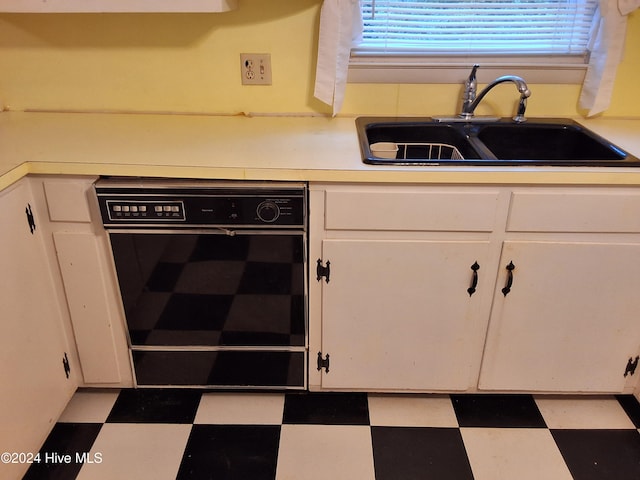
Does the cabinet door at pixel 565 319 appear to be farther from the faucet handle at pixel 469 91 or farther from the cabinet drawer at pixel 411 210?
the faucet handle at pixel 469 91

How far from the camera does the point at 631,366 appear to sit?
1658mm

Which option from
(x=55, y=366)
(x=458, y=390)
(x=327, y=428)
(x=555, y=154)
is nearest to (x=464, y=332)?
(x=458, y=390)

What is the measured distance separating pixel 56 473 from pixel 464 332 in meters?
1.31

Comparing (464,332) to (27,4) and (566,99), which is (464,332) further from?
(27,4)

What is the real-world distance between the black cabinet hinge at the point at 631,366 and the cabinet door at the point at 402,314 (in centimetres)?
49

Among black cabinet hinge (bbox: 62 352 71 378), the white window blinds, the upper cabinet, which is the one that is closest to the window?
the white window blinds

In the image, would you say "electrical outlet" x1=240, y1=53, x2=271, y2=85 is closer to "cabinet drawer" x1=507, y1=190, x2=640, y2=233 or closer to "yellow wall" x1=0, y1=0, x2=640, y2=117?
"yellow wall" x1=0, y1=0, x2=640, y2=117

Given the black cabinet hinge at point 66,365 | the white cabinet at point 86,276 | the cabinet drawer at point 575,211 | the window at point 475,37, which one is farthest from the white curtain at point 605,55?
the black cabinet hinge at point 66,365

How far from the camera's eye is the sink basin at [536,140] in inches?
70.1

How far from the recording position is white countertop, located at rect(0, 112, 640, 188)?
1371 mm

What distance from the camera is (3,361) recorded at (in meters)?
1.32

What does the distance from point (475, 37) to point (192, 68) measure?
1.03 metres

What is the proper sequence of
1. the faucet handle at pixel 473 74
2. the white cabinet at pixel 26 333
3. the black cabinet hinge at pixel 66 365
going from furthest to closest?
the faucet handle at pixel 473 74 < the black cabinet hinge at pixel 66 365 < the white cabinet at pixel 26 333

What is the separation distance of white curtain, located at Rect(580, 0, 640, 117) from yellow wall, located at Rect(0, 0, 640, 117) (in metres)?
0.06
